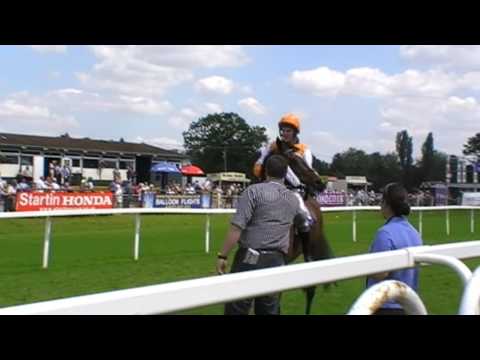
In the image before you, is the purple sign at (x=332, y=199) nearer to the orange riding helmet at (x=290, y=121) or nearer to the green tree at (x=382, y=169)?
the orange riding helmet at (x=290, y=121)

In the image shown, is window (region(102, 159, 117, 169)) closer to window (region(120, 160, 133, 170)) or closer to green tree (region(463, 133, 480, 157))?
window (region(120, 160, 133, 170))

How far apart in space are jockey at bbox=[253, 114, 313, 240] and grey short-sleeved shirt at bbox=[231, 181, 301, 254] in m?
0.98

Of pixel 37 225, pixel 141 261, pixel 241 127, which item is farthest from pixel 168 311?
pixel 241 127

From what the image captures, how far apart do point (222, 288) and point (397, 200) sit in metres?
3.12

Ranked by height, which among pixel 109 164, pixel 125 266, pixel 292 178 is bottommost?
pixel 125 266

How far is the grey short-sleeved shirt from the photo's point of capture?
518 cm

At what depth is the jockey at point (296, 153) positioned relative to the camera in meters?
6.27

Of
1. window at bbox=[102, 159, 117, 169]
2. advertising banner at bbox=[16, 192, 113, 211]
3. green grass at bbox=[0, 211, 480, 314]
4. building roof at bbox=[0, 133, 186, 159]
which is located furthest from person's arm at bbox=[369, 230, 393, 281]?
window at bbox=[102, 159, 117, 169]

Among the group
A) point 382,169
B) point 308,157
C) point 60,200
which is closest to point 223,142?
point 382,169

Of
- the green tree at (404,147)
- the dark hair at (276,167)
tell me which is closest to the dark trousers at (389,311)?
the dark hair at (276,167)

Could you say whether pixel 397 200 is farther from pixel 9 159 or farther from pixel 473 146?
pixel 473 146

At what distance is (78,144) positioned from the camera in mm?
55250
